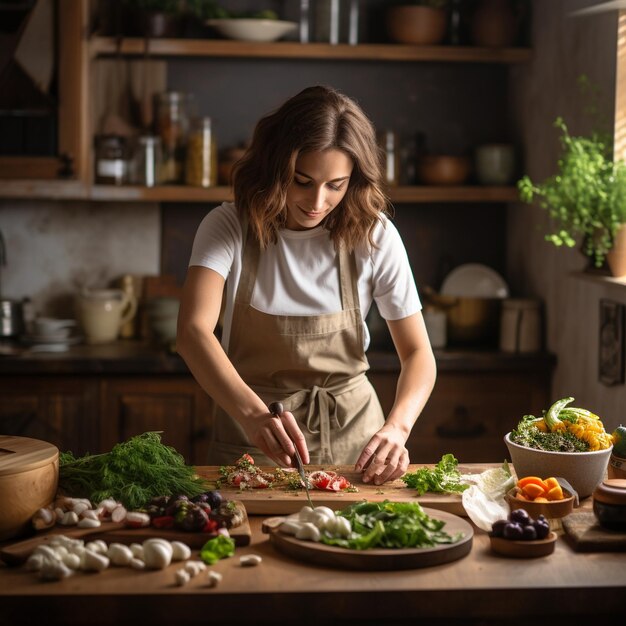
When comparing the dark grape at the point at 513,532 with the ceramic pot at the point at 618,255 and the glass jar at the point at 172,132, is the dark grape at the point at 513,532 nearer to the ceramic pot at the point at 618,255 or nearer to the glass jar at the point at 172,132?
the ceramic pot at the point at 618,255

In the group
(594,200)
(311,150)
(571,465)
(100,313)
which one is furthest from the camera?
(100,313)

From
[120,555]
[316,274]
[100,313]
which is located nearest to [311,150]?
[316,274]

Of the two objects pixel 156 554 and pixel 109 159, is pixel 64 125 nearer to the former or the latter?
pixel 109 159

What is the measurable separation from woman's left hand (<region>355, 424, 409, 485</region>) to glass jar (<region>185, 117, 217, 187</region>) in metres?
2.12

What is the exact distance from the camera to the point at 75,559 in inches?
63.4

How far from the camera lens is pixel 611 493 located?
1.77 meters

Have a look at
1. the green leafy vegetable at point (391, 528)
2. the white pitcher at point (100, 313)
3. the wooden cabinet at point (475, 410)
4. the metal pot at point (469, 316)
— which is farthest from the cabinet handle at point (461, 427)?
the green leafy vegetable at point (391, 528)

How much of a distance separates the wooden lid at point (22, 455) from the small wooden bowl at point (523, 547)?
2.65ft

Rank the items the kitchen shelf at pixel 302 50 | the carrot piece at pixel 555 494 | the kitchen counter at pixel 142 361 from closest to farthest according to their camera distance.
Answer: the carrot piece at pixel 555 494 → the kitchen counter at pixel 142 361 → the kitchen shelf at pixel 302 50

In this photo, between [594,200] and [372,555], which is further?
[594,200]

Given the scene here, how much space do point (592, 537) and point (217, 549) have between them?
0.64 m

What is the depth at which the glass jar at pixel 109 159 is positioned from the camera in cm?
395

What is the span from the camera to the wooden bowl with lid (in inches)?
68.2

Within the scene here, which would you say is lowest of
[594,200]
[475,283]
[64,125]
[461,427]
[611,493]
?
[461,427]
